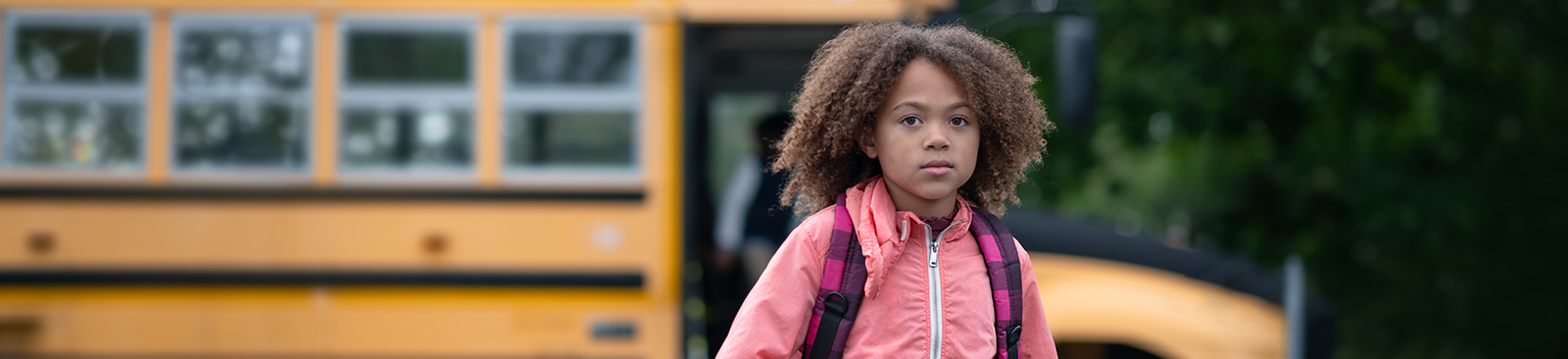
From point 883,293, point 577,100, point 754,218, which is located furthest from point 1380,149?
point 883,293

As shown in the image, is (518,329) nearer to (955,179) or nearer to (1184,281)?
(1184,281)

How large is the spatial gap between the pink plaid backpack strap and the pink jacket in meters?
0.01

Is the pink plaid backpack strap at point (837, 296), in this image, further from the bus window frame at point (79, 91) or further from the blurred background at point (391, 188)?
the bus window frame at point (79, 91)

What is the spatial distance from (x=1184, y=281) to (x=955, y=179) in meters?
2.37

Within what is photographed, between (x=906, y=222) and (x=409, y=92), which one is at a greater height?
(x=409, y=92)

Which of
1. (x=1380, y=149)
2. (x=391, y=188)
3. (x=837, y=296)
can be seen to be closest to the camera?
(x=837, y=296)

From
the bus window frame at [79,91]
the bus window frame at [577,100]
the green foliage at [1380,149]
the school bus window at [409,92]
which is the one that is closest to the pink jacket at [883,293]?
the bus window frame at [577,100]

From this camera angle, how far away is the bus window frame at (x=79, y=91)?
351 cm

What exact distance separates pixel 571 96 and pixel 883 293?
8.13 feet

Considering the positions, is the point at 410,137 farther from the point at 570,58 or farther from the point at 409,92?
the point at 570,58

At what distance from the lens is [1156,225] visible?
23.4 ft

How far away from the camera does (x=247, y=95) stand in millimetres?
3537

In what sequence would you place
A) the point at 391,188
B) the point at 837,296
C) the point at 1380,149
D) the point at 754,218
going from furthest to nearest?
the point at 1380,149, the point at 754,218, the point at 391,188, the point at 837,296

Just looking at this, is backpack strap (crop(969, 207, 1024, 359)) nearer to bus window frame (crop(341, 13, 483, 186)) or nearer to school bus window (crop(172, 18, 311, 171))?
bus window frame (crop(341, 13, 483, 186))
